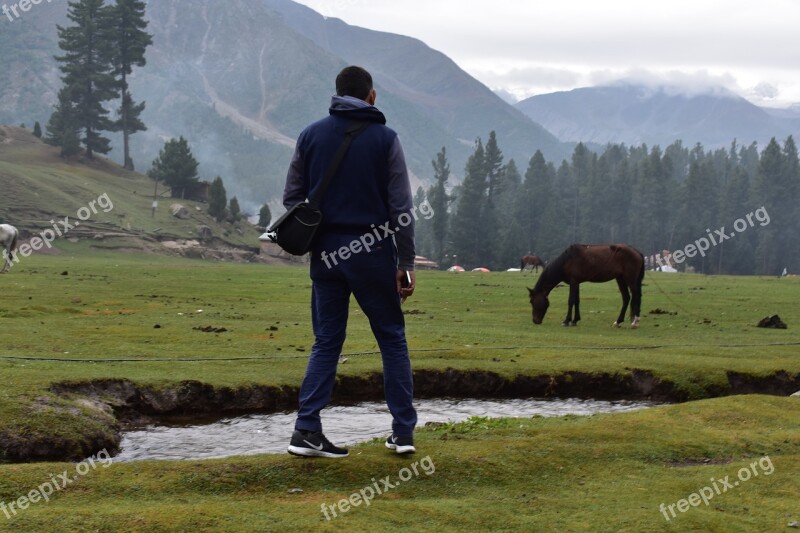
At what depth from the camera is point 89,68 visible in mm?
110562

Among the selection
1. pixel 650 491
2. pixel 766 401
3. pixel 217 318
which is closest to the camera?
pixel 650 491

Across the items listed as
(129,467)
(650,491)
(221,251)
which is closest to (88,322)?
(129,467)

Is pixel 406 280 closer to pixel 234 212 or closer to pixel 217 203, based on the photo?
pixel 217 203

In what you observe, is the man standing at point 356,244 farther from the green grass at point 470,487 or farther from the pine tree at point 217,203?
the pine tree at point 217,203

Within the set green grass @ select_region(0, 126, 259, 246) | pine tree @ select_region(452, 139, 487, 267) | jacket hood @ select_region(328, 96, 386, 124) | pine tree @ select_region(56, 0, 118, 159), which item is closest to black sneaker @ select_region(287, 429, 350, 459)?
jacket hood @ select_region(328, 96, 386, 124)

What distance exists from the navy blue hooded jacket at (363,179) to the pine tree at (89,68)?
351ft

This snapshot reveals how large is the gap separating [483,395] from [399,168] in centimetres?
812

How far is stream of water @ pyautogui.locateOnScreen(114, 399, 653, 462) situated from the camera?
34.6 feet

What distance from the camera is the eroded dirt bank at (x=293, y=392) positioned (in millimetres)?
10523

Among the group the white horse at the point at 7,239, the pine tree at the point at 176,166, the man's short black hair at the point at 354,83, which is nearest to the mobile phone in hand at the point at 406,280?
the man's short black hair at the point at 354,83

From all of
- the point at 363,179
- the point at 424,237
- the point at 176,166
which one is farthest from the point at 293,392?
the point at 424,237

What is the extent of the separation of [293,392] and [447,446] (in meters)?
5.66

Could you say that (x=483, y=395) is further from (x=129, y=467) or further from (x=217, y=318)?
(x=217, y=318)

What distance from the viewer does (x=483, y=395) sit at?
50.4 ft
